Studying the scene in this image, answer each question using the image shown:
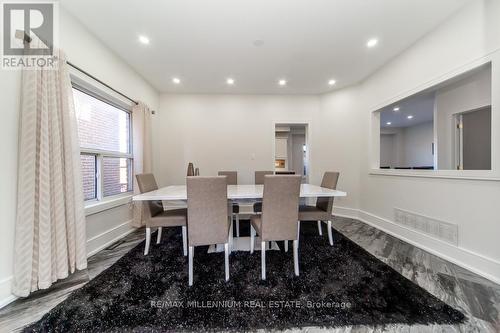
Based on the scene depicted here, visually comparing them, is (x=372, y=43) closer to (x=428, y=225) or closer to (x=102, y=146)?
(x=428, y=225)

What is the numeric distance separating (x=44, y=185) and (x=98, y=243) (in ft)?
3.79

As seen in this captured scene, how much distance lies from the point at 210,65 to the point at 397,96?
9.52 feet

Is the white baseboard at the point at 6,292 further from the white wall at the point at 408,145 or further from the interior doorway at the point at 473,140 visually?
the white wall at the point at 408,145

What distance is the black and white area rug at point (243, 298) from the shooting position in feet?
4.21

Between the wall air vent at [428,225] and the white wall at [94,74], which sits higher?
the white wall at [94,74]

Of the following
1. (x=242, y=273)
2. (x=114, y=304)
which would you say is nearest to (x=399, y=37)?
(x=242, y=273)

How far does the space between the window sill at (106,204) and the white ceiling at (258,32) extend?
2.09m

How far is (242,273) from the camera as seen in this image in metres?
1.85

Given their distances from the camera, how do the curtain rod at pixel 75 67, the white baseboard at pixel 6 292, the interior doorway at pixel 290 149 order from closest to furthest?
the white baseboard at pixel 6 292, the curtain rod at pixel 75 67, the interior doorway at pixel 290 149

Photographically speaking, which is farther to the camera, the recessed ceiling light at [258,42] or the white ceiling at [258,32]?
the recessed ceiling light at [258,42]

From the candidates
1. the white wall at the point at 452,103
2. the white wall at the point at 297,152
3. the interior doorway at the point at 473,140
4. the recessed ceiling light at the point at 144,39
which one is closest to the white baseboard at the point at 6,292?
the recessed ceiling light at the point at 144,39

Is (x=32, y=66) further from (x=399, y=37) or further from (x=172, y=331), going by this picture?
(x=399, y=37)

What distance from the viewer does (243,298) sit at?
1.50 m

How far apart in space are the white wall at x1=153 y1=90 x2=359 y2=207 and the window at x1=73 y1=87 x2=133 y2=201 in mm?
880
